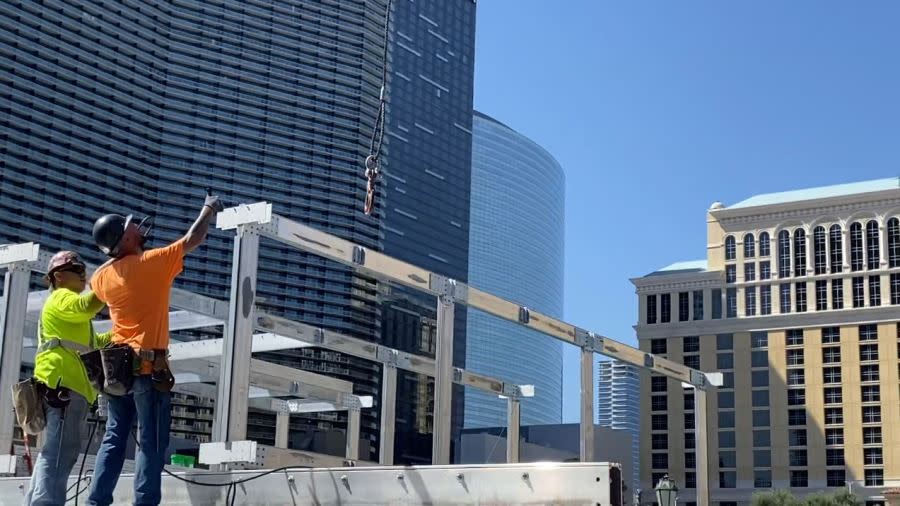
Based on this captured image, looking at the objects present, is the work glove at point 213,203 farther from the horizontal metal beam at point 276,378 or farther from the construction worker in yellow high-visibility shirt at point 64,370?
the horizontal metal beam at point 276,378

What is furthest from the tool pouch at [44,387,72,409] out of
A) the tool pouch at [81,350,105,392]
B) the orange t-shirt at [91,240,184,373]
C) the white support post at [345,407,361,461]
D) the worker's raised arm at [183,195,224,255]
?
the white support post at [345,407,361,461]

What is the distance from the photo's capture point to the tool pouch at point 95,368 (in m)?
6.68

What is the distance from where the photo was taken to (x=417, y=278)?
1468cm

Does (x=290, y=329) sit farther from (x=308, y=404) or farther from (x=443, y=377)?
(x=308, y=404)

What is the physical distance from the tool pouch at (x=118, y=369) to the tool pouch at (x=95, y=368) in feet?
0.54

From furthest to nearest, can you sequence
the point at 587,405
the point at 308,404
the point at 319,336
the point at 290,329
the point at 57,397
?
1. the point at 308,404
2. the point at 587,405
3. the point at 319,336
4. the point at 290,329
5. the point at 57,397

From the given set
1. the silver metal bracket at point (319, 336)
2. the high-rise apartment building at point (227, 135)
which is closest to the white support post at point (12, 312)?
the silver metal bracket at point (319, 336)

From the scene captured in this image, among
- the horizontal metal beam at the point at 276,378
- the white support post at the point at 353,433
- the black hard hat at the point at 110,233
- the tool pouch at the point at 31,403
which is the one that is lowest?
the tool pouch at the point at 31,403

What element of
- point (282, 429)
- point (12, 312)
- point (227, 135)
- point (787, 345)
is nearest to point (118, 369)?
point (12, 312)

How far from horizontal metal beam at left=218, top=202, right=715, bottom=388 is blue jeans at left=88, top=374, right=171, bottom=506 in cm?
432

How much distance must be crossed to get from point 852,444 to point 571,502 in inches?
4053

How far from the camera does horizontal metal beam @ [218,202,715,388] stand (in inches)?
467

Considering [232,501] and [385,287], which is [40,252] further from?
[385,287]

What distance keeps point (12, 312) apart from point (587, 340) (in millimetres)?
8886
